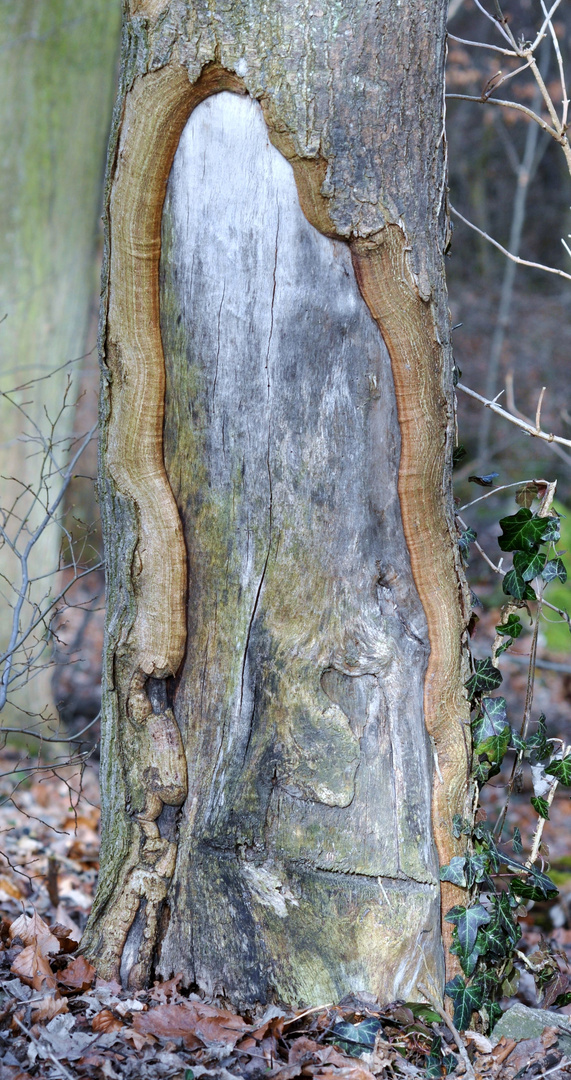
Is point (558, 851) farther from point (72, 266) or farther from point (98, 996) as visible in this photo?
point (72, 266)

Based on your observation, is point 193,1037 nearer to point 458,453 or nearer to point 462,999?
point 462,999

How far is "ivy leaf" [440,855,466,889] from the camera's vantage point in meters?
2.04

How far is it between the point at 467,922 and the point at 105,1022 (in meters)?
0.94

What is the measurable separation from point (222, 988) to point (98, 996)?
326 mm

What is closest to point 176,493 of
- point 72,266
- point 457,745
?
point 457,745

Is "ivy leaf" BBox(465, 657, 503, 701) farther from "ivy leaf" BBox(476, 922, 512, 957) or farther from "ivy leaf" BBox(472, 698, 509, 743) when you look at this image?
"ivy leaf" BBox(476, 922, 512, 957)

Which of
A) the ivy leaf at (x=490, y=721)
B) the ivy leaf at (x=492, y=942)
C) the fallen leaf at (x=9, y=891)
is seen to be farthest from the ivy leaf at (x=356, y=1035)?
the fallen leaf at (x=9, y=891)

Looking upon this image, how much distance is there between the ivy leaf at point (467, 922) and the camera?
80.0 inches

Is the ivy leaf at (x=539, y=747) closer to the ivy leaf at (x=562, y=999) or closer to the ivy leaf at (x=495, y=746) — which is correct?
the ivy leaf at (x=495, y=746)

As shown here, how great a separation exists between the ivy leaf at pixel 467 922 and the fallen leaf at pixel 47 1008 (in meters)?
1.00

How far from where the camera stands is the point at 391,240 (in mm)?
1899

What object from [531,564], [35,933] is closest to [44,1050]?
[35,933]

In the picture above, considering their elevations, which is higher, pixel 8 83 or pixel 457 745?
pixel 8 83

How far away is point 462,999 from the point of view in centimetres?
203
